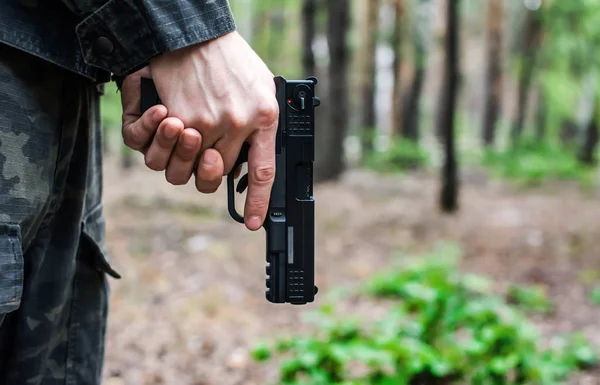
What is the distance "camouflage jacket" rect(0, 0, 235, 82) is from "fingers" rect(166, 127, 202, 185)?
162mm

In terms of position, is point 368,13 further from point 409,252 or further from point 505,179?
point 409,252

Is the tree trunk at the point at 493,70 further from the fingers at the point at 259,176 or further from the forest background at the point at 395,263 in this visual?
the fingers at the point at 259,176

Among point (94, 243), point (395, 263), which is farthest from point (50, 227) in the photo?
point (395, 263)

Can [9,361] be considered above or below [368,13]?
below

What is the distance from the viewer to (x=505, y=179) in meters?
14.1

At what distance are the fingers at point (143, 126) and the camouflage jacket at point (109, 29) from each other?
9 centimetres

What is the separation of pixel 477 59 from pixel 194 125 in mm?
35480

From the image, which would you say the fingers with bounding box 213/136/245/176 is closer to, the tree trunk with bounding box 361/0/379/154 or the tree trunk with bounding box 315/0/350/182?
the tree trunk with bounding box 315/0/350/182

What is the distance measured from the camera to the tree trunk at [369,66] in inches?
680

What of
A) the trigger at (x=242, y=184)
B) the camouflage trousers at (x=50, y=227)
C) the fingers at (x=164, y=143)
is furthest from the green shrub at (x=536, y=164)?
the fingers at (x=164, y=143)

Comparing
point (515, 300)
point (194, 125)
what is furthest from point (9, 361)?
point (515, 300)

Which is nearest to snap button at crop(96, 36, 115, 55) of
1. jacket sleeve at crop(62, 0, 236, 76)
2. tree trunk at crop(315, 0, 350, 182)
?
jacket sleeve at crop(62, 0, 236, 76)

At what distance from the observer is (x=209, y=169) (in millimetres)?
1213

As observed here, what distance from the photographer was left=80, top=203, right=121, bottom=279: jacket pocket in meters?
1.44
